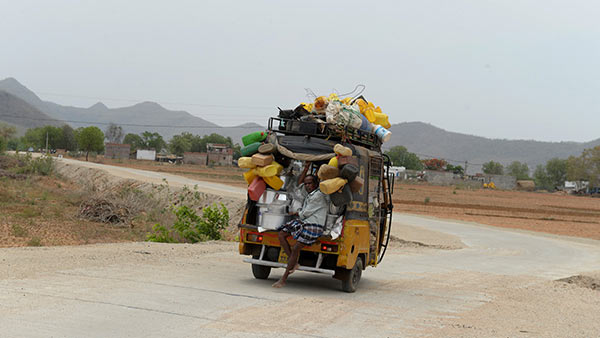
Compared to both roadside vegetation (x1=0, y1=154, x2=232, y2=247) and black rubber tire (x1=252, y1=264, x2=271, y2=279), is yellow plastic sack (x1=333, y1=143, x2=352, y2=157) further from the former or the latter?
roadside vegetation (x1=0, y1=154, x2=232, y2=247)

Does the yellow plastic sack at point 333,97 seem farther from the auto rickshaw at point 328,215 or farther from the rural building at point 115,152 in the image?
the rural building at point 115,152

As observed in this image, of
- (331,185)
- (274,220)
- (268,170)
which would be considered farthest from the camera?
(274,220)

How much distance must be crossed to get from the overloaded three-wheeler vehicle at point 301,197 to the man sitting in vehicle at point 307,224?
0.14 metres

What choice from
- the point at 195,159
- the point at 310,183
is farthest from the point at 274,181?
the point at 195,159

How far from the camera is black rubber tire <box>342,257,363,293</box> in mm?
11055

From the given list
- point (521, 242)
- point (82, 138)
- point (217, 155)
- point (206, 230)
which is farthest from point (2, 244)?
point (217, 155)

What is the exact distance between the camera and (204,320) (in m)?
7.87

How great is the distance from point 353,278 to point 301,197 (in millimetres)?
1704

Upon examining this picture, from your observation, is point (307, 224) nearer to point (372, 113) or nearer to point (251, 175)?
point (251, 175)

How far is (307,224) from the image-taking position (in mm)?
10555

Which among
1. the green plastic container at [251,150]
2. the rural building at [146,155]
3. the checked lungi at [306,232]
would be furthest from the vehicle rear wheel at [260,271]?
the rural building at [146,155]

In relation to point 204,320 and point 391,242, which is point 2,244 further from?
point 391,242

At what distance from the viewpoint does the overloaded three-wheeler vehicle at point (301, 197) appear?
1054cm

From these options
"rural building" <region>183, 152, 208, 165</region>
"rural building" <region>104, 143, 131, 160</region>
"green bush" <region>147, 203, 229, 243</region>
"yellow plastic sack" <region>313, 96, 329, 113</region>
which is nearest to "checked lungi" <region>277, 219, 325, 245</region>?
"yellow plastic sack" <region>313, 96, 329, 113</region>
